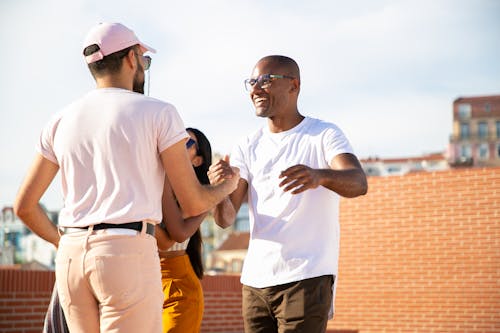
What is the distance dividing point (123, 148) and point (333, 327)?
1336cm

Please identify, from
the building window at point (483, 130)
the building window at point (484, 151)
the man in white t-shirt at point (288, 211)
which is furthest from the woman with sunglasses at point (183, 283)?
the building window at point (483, 130)

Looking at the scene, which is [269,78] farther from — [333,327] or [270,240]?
[333,327]

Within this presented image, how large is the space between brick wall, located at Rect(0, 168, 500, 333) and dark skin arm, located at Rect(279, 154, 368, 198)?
34.7ft

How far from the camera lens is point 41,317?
1048 centimetres

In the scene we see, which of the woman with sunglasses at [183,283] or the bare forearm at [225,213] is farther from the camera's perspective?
the woman with sunglasses at [183,283]

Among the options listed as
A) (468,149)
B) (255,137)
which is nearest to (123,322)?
(255,137)

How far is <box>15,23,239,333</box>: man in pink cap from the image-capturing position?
2783 millimetres

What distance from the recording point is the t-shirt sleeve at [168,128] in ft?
9.51

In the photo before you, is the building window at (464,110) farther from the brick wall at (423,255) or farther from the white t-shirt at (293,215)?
the white t-shirt at (293,215)

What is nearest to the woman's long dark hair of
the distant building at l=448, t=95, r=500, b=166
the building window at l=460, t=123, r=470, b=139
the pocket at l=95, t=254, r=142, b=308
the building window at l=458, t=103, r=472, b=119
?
the pocket at l=95, t=254, r=142, b=308

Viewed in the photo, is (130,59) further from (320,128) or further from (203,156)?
(203,156)

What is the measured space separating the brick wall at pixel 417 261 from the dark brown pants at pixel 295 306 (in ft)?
33.7

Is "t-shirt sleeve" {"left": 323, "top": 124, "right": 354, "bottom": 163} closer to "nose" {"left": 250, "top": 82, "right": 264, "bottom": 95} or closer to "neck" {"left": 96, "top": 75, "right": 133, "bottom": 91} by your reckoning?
"nose" {"left": 250, "top": 82, "right": 264, "bottom": 95}

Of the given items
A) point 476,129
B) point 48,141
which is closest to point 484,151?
point 476,129
